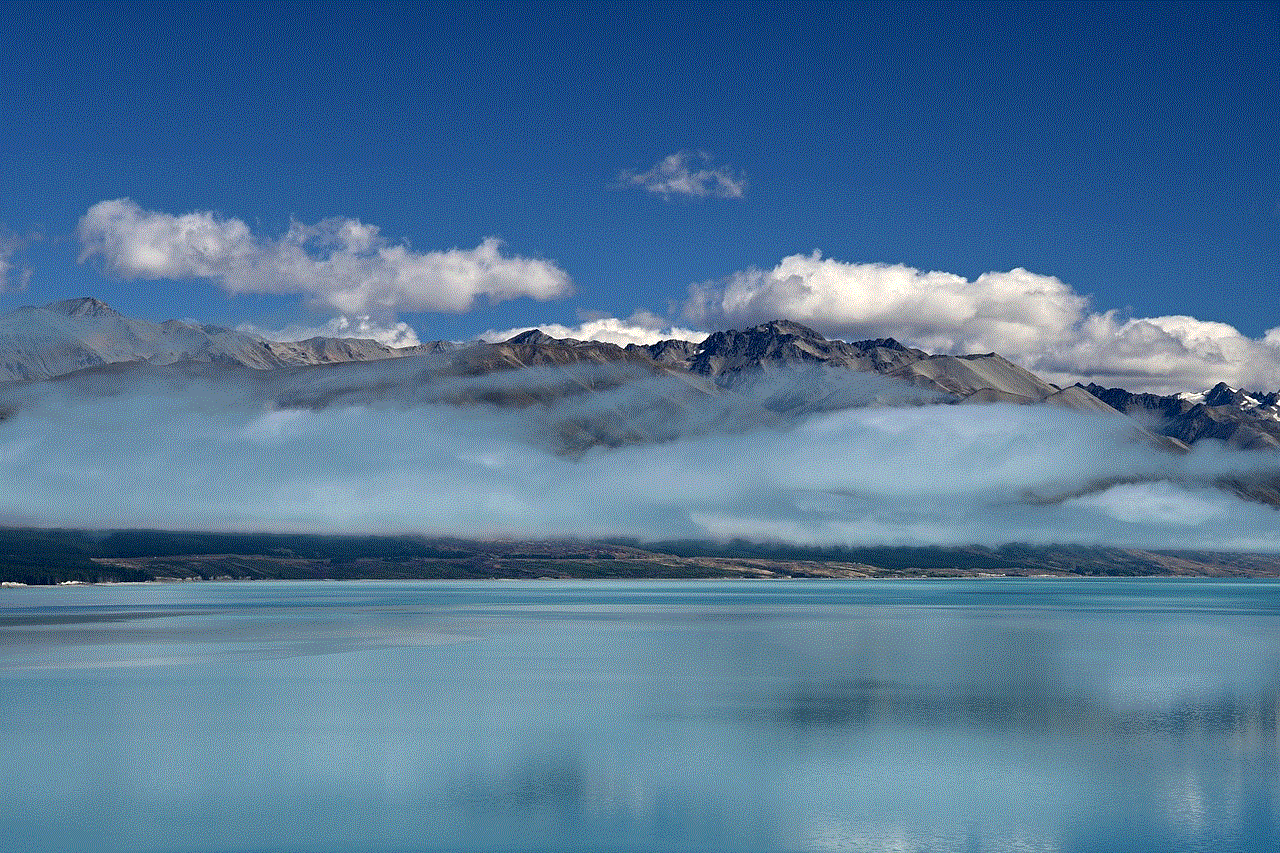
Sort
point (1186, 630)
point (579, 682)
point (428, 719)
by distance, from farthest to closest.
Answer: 1. point (1186, 630)
2. point (579, 682)
3. point (428, 719)

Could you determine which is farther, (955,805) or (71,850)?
(955,805)

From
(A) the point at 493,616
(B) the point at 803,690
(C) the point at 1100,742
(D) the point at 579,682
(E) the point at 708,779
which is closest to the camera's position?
(E) the point at 708,779

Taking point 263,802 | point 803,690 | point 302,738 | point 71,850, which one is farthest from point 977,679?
point 71,850

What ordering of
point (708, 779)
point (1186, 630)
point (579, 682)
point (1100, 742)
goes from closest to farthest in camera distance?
1. point (708, 779)
2. point (1100, 742)
3. point (579, 682)
4. point (1186, 630)

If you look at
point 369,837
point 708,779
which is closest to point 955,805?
point 708,779

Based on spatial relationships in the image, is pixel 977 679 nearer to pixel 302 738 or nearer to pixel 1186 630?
pixel 302 738

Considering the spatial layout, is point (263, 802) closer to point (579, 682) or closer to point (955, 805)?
point (955, 805)
